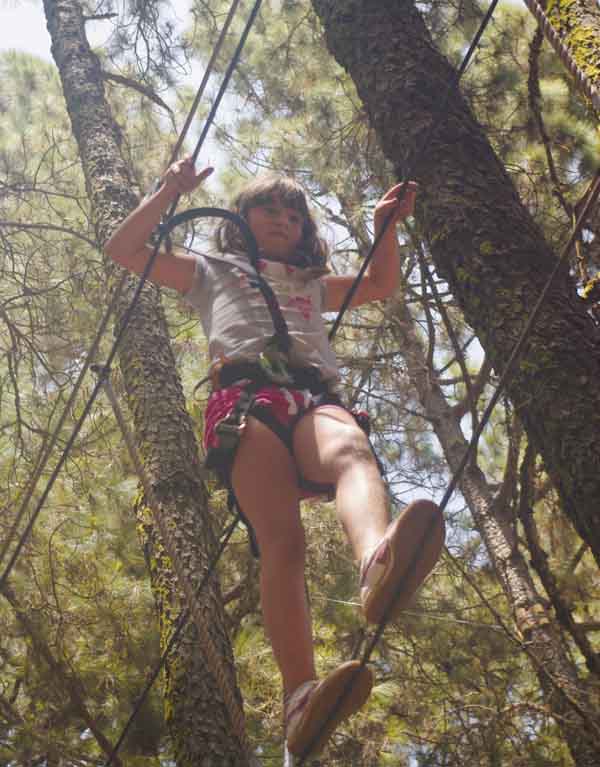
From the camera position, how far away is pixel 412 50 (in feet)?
6.73

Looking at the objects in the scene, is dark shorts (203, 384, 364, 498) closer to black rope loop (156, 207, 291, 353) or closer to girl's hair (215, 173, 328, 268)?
black rope loop (156, 207, 291, 353)

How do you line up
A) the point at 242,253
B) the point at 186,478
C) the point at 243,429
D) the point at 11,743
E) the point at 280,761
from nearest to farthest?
the point at 243,429 < the point at 242,253 < the point at 186,478 < the point at 11,743 < the point at 280,761

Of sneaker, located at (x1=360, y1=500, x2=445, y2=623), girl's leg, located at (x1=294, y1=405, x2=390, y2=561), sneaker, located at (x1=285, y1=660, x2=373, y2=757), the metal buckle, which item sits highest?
the metal buckle

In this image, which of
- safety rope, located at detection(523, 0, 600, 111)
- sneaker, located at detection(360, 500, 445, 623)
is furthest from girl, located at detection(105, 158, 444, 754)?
safety rope, located at detection(523, 0, 600, 111)

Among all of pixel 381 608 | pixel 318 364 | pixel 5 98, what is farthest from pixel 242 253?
pixel 5 98

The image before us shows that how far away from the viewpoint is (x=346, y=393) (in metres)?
4.45

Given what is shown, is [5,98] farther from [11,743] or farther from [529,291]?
[529,291]

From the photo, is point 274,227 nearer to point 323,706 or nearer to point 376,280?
point 376,280

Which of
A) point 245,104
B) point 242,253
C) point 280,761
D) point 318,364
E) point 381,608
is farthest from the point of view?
point 245,104

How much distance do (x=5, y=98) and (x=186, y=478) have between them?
11.2ft

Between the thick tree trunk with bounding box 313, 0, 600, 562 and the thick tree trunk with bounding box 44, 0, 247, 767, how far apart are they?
108 cm

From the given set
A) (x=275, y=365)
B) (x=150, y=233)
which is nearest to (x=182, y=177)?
(x=150, y=233)

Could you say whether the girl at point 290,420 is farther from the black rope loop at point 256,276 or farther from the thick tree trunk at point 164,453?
the thick tree trunk at point 164,453

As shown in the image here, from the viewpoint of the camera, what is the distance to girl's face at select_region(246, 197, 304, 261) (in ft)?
6.02
